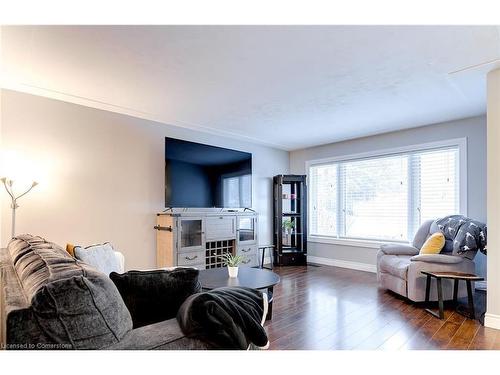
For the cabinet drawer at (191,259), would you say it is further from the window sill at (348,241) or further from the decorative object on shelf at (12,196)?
the window sill at (348,241)

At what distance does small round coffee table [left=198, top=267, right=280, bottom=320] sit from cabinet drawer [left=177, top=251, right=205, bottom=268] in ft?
3.07

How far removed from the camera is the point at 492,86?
9.07 feet

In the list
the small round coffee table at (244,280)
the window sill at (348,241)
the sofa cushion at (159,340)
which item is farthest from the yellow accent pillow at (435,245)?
the sofa cushion at (159,340)

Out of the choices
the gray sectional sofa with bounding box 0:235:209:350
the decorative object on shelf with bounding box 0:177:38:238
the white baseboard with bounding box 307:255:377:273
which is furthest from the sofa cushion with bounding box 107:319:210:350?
the white baseboard with bounding box 307:255:377:273

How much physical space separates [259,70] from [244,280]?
1.89 m

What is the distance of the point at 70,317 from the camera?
101 cm

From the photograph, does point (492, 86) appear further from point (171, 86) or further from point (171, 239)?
point (171, 239)

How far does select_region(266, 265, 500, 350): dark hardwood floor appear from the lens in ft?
7.72

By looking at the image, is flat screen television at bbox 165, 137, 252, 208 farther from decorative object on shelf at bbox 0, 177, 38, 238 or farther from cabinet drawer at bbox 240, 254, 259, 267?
decorative object on shelf at bbox 0, 177, 38, 238

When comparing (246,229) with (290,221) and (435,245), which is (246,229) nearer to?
(290,221)
